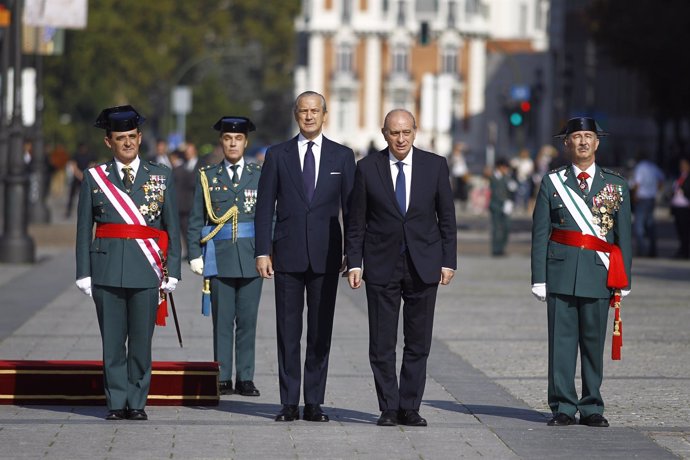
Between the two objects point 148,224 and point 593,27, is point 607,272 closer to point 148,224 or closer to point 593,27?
point 148,224

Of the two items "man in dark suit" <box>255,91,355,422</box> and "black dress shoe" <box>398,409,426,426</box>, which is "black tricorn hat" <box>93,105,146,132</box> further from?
"black dress shoe" <box>398,409,426,426</box>

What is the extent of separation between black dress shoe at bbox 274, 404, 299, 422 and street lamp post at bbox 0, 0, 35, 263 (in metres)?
15.1

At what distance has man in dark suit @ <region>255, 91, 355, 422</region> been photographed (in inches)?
424

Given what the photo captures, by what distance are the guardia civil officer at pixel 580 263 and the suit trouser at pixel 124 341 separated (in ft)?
7.17

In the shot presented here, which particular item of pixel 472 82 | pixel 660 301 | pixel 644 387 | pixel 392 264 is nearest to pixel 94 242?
pixel 392 264

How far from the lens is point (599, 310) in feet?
35.7

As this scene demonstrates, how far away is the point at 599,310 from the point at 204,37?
318ft

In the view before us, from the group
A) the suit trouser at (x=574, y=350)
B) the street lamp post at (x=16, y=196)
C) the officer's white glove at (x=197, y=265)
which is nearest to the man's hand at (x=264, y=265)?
the officer's white glove at (x=197, y=265)

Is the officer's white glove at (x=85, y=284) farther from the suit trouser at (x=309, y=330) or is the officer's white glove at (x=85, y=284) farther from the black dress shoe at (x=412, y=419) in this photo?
the black dress shoe at (x=412, y=419)

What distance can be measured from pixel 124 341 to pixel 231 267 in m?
1.52

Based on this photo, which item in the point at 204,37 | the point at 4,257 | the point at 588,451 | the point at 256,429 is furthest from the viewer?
the point at 204,37

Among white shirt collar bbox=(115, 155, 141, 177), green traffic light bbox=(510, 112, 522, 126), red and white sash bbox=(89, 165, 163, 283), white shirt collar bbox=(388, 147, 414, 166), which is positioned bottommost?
red and white sash bbox=(89, 165, 163, 283)

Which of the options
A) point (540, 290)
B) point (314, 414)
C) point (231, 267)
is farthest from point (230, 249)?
point (540, 290)

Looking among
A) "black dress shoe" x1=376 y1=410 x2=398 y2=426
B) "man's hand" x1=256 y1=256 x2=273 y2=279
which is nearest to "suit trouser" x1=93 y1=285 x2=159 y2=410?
"man's hand" x1=256 y1=256 x2=273 y2=279
